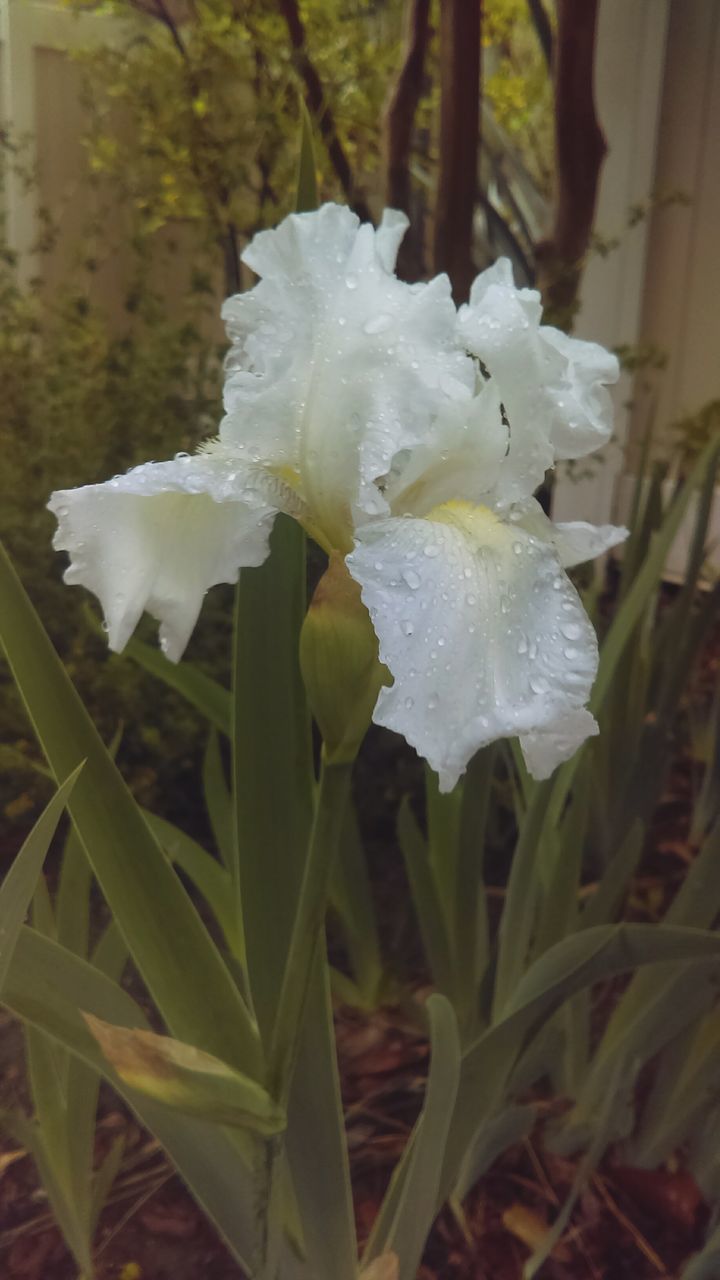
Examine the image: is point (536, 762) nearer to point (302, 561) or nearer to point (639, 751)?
point (302, 561)

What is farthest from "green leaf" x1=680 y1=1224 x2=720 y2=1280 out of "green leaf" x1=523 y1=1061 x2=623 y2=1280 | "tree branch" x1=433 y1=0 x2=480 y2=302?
"tree branch" x1=433 y1=0 x2=480 y2=302

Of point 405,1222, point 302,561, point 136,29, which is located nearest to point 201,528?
point 302,561

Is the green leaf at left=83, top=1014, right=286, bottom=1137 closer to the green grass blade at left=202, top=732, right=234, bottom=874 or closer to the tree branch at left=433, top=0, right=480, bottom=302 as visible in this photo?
the green grass blade at left=202, top=732, right=234, bottom=874

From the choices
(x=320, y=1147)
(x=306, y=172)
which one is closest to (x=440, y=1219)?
(x=320, y=1147)

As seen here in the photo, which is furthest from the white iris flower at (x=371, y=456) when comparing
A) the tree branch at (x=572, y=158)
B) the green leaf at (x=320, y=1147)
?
the tree branch at (x=572, y=158)

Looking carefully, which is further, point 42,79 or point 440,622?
point 42,79

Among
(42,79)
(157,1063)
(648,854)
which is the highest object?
(42,79)

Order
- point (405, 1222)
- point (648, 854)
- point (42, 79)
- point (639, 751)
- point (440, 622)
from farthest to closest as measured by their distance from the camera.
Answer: point (648, 854)
point (639, 751)
point (42, 79)
point (405, 1222)
point (440, 622)

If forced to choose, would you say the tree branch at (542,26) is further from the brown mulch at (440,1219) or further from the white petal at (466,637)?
the brown mulch at (440,1219)
